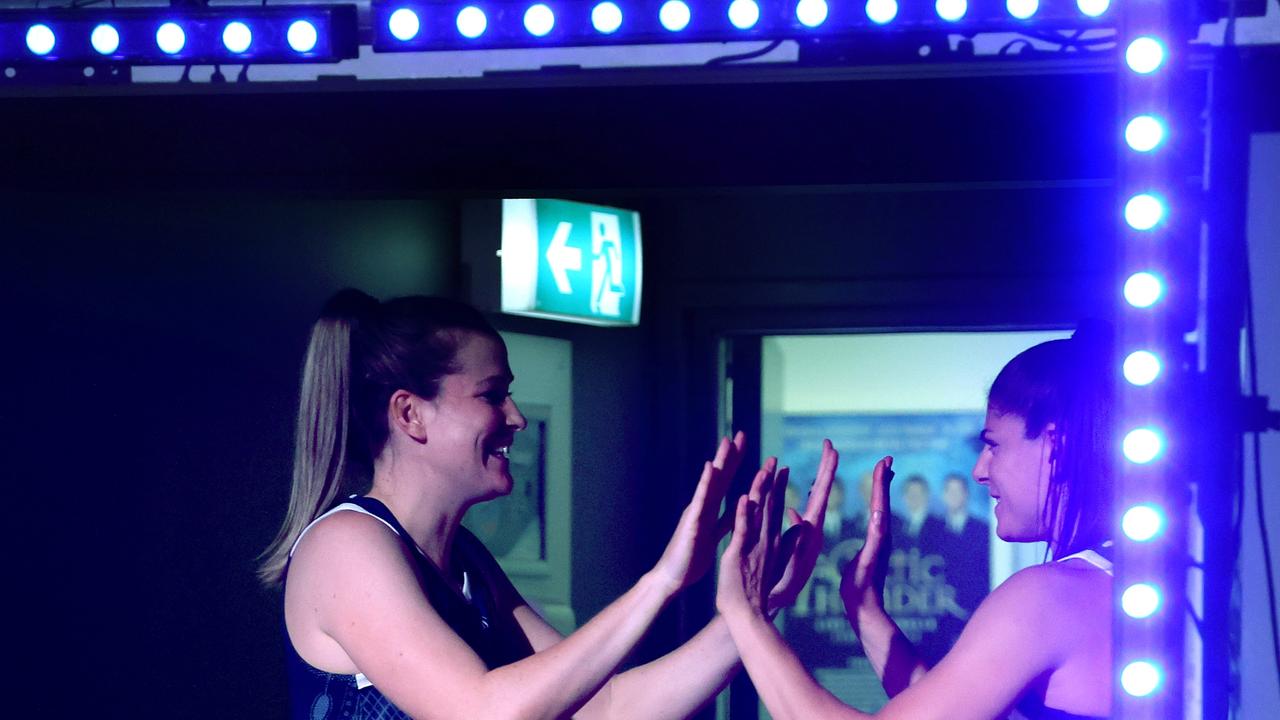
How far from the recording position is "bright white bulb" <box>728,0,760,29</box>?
1.85m

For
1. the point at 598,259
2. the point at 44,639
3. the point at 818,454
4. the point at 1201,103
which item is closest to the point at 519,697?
the point at 1201,103

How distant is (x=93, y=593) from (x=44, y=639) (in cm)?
13

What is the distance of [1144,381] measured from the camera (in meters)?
1.03

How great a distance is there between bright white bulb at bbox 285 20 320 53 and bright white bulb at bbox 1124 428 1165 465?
1.32 m

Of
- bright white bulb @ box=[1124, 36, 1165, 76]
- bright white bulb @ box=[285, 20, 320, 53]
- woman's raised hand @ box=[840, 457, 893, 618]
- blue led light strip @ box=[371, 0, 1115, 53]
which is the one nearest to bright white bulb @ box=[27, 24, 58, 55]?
bright white bulb @ box=[285, 20, 320, 53]

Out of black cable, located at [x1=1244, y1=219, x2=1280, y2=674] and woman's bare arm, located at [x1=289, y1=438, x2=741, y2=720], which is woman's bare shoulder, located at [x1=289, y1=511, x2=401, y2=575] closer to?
woman's bare arm, located at [x1=289, y1=438, x2=741, y2=720]

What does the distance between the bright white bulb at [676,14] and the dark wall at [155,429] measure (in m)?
0.83

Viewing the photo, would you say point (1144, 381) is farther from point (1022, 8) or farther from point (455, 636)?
point (1022, 8)

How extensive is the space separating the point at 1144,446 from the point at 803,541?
23.1 inches

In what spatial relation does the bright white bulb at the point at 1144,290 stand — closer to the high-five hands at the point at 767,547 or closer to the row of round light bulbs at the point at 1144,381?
the row of round light bulbs at the point at 1144,381

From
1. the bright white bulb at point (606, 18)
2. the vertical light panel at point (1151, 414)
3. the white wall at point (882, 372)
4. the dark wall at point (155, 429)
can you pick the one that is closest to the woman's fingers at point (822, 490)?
the vertical light panel at point (1151, 414)

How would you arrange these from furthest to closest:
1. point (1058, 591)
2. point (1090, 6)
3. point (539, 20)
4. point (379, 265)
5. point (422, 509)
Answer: point (379, 265), point (539, 20), point (1090, 6), point (422, 509), point (1058, 591)

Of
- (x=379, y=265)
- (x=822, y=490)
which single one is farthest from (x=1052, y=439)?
(x=379, y=265)

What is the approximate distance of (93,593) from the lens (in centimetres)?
260
